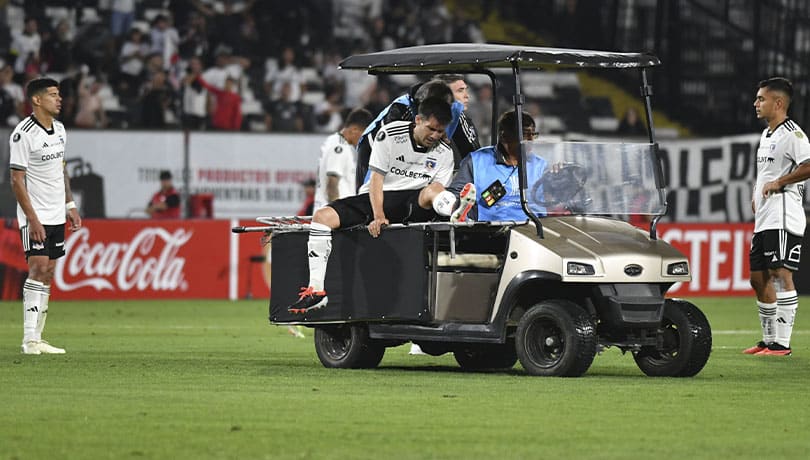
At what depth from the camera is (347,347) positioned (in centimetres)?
1062

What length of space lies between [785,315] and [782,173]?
1115 mm

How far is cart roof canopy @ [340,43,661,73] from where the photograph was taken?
32.2 feet

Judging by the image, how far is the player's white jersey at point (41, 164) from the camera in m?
11.4

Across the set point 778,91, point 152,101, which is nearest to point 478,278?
point 778,91

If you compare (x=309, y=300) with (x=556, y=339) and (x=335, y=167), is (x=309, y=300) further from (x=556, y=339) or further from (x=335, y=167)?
(x=335, y=167)

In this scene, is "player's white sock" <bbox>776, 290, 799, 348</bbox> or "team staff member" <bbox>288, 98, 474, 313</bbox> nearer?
"team staff member" <bbox>288, 98, 474, 313</bbox>

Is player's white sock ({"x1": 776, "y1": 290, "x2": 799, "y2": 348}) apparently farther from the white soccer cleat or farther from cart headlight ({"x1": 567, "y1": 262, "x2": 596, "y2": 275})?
the white soccer cleat

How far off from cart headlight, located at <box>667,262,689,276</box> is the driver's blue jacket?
34.5 inches

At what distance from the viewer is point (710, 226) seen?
21.7m

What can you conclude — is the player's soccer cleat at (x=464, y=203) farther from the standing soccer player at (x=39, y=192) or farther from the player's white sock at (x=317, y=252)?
the standing soccer player at (x=39, y=192)

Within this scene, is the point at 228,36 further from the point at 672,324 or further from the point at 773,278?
the point at 672,324

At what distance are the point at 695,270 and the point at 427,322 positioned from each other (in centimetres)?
1237

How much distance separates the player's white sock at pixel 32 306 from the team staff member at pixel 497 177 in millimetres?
3488

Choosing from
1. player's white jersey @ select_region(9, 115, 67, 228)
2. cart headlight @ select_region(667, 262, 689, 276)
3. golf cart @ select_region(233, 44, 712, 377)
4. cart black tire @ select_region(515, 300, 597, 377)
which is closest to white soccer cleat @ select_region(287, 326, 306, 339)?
player's white jersey @ select_region(9, 115, 67, 228)
